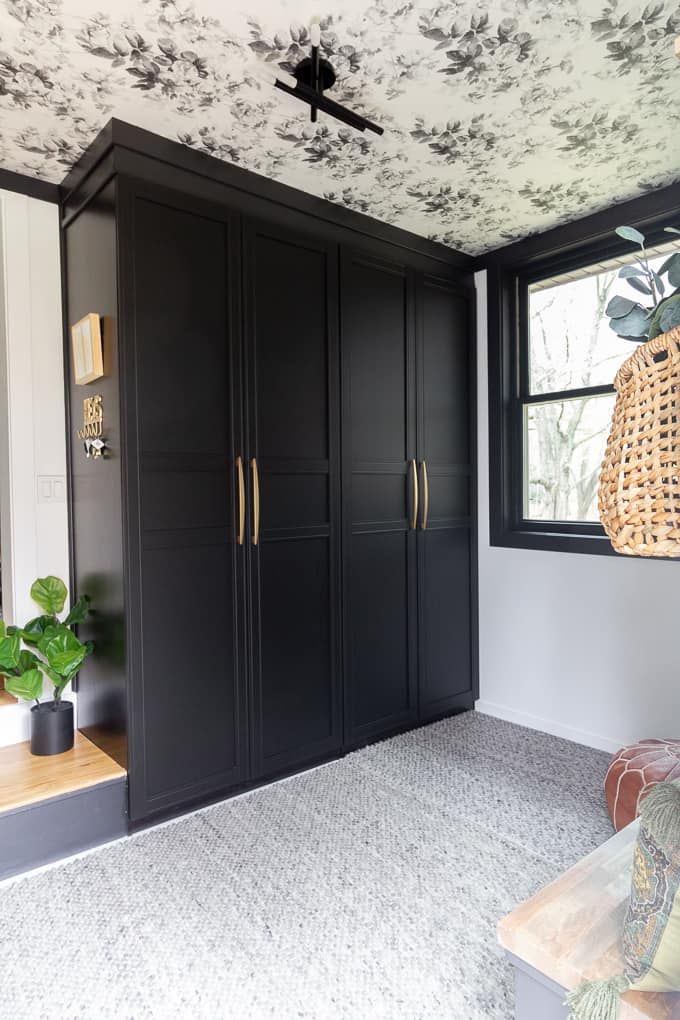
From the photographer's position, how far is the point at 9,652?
2.17m

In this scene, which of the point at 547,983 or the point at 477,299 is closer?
the point at 547,983

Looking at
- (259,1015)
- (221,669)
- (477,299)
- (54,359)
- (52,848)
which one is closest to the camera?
(259,1015)

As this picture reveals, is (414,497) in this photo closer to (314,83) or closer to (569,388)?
(569,388)

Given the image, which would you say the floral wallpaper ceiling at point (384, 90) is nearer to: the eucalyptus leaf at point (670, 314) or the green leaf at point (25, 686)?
the eucalyptus leaf at point (670, 314)

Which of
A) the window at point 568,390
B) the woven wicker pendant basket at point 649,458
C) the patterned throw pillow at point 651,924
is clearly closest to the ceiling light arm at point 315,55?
the woven wicker pendant basket at point 649,458

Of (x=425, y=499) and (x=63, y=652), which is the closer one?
(x=63, y=652)

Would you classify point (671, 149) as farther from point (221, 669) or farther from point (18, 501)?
point (18, 501)

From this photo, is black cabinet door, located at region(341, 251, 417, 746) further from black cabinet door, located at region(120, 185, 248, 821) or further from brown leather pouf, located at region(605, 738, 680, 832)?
brown leather pouf, located at region(605, 738, 680, 832)

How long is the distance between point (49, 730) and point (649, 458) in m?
2.36

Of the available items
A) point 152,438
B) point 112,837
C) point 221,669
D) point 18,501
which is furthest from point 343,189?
point 112,837

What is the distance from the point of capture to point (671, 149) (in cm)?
234

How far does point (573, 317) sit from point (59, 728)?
300 centimetres

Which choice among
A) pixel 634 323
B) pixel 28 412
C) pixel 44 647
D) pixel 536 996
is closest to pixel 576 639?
pixel 536 996

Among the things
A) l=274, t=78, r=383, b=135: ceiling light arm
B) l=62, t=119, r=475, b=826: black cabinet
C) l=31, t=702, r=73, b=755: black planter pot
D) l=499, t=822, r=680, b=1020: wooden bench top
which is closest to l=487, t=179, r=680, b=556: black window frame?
l=62, t=119, r=475, b=826: black cabinet
